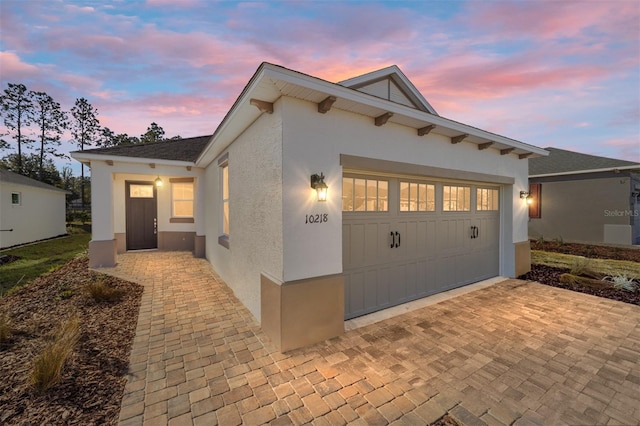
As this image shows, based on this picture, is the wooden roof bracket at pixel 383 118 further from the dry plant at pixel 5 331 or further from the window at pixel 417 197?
the dry plant at pixel 5 331

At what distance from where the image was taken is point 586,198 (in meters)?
12.2

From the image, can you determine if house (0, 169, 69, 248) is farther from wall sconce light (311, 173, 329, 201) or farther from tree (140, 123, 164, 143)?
tree (140, 123, 164, 143)

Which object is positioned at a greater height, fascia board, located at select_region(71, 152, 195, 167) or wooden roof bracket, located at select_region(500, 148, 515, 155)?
fascia board, located at select_region(71, 152, 195, 167)

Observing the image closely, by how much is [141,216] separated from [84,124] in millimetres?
25896

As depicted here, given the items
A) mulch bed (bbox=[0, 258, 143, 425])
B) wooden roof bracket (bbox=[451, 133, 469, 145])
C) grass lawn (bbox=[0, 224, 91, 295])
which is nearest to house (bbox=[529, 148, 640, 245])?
wooden roof bracket (bbox=[451, 133, 469, 145])

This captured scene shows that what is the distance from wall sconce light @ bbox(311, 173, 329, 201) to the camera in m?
3.35

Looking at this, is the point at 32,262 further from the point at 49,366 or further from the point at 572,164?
the point at 572,164

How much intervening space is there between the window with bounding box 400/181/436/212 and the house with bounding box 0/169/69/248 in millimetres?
15441

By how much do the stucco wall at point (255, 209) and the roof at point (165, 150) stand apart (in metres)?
4.58

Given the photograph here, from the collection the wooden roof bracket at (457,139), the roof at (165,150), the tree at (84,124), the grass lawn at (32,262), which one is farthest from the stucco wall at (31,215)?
the wooden roof bracket at (457,139)

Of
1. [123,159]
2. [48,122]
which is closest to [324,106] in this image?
[123,159]

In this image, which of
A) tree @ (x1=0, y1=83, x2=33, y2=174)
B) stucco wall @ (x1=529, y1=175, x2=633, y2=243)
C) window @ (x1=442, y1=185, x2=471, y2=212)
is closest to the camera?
window @ (x1=442, y1=185, x2=471, y2=212)

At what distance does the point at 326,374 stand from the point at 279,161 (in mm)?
2545

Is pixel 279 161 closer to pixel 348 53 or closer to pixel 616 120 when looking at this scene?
pixel 348 53
